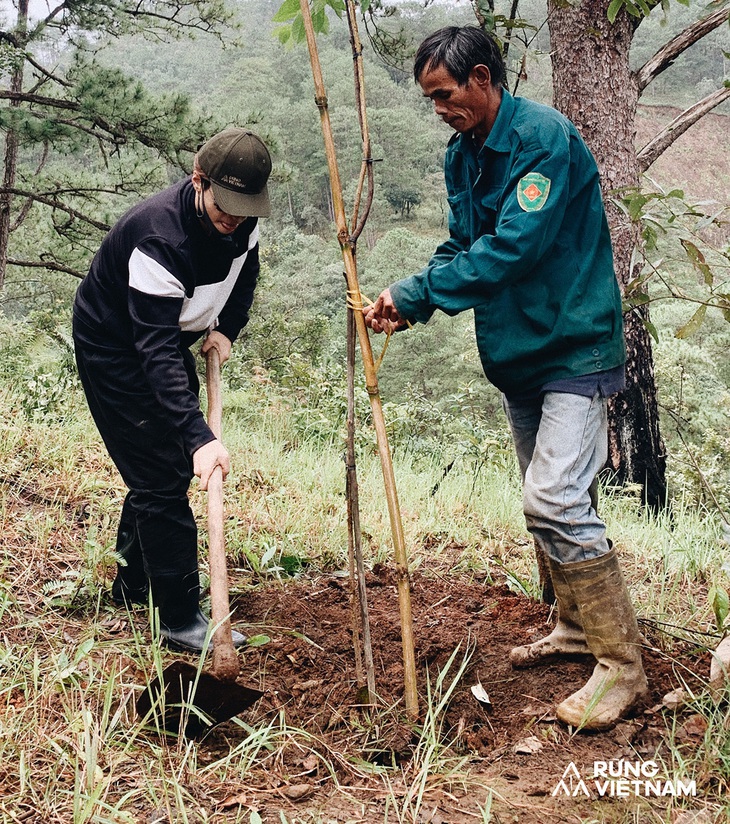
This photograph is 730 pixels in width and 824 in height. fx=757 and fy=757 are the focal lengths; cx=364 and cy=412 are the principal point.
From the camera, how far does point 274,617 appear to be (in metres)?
2.95

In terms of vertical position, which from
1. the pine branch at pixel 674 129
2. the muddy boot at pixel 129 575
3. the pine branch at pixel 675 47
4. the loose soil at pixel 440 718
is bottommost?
the loose soil at pixel 440 718

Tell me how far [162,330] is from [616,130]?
3.46m

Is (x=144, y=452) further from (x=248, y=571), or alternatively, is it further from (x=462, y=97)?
(x=462, y=97)

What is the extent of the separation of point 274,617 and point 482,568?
3.62 feet

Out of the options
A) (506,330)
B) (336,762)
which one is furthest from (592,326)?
(336,762)

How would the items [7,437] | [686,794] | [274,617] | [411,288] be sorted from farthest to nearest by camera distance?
1. [7,437]
2. [274,617]
3. [411,288]
4. [686,794]

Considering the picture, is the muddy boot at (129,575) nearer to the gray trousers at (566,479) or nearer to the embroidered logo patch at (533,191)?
the gray trousers at (566,479)

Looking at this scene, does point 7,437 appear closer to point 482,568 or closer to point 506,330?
point 482,568

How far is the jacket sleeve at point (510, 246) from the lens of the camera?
82.2 inches

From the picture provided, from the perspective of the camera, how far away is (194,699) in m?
2.17

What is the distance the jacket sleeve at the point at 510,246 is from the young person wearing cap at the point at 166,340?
2.10ft

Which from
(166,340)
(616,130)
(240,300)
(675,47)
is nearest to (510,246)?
A: (166,340)

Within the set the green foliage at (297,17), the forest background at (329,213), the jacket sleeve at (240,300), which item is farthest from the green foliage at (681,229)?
the jacket sleeve at (240,300)

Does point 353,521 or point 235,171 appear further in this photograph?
point 235,171
